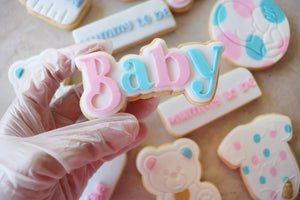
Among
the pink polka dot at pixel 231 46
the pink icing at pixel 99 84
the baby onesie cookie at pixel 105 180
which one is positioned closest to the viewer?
the pink icing at pixel 99 84

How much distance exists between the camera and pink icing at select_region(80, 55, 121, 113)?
0.87 m

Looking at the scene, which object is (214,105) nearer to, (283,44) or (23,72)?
(283,44)

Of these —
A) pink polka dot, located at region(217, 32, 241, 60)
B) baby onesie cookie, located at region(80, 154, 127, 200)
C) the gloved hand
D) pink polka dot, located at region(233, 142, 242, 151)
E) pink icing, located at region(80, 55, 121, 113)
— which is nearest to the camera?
the gloved hand

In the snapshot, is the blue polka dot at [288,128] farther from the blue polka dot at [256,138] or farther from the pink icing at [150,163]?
the pink icing at [150,163]

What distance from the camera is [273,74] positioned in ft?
5.23

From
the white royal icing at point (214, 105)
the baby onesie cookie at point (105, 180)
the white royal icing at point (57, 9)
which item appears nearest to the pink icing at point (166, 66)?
the white royal icing at point (214, 105)

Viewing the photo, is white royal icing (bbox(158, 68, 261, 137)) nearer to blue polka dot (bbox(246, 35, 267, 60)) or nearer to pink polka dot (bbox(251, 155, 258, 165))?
blue polka dot (bbox(246, 35, 267, 60))

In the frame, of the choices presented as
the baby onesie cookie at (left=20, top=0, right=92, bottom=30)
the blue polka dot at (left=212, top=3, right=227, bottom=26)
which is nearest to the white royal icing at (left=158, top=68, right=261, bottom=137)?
the blue polka dot at (left=212, top=3, right=227, bottom=26)

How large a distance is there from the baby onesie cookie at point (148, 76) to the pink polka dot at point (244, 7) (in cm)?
77

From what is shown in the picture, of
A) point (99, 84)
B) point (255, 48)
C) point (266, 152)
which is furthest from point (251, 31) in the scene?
point (99, 84)

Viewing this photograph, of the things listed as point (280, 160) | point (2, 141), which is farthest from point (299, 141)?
point (2, 141)

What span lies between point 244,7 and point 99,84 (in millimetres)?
1175

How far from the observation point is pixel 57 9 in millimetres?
1517

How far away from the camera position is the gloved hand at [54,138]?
771 mm
